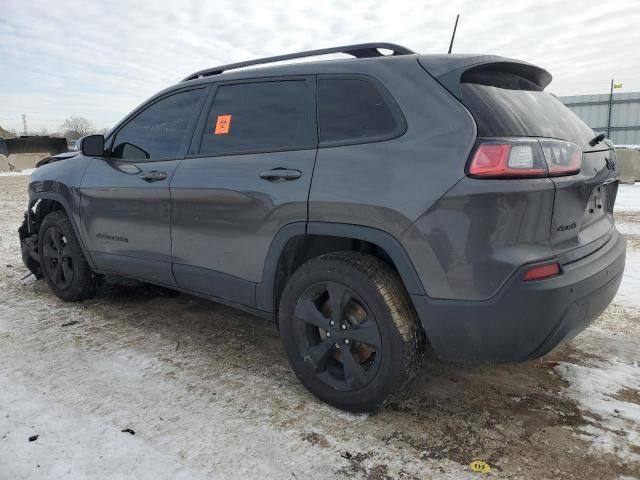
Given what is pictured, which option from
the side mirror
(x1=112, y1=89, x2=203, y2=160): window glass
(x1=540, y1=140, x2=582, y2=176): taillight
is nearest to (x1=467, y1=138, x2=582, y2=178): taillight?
(x1=540, y1=140, x2=582, y2=176): taillight

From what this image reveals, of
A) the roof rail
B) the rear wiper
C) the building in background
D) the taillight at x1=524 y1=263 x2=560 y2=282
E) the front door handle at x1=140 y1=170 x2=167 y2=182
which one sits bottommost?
the taillight at x1=524 y1=263 x2=560 y2=282

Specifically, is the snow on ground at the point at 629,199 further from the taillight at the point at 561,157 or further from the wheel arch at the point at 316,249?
the wheel arch at the point at 316,249

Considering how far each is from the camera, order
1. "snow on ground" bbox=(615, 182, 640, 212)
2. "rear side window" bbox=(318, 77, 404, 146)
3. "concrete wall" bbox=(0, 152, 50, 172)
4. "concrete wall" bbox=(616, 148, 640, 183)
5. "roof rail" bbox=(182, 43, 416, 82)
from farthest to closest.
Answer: "concrete wall" bbox=(0, 152, 50, 172), "concrete wall" bbox=(616, 148, 640, 183), "snow on ground" bbox=(615, 182, 640, 212), "roof rail" bbox=(182, 43, 416, 82), "rear side window" bbox=(318, 77, 404, 146)

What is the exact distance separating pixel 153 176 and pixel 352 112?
62.4 inches

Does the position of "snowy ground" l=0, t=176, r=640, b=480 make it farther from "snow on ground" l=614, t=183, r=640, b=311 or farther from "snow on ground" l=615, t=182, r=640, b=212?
"snow on ground" l=615, t=182, r=640, b=212

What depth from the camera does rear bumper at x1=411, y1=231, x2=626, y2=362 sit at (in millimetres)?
2074

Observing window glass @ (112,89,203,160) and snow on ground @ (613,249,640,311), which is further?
snow on ground @ (613,249,640,311)

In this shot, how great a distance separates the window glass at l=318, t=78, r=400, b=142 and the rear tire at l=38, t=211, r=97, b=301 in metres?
2.66

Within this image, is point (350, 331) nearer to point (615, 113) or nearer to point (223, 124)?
point (223, 124)

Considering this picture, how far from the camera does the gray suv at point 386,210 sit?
2104mm

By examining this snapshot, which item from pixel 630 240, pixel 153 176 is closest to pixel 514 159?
pixel 153 176

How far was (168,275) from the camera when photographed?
3453mm

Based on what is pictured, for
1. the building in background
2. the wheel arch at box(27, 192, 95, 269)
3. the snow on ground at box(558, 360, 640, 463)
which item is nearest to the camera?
the snow on ground at box(558, 360, 640, 463)

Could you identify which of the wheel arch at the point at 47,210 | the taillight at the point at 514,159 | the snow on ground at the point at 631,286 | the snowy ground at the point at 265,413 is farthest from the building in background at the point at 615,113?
the taillight at the point at 514,159
